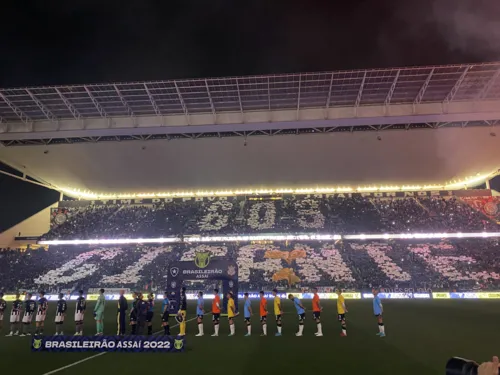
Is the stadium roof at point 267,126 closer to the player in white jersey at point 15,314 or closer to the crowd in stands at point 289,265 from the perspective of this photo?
the crowd in stands at point 289,265

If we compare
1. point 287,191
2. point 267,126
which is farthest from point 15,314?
point 287,191

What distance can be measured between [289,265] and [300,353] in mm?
28570

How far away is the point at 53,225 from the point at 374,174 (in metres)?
49.8

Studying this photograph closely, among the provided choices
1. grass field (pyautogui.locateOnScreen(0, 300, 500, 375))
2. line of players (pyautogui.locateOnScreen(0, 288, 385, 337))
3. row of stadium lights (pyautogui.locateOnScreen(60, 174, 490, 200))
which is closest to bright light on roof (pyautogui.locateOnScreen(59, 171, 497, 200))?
row of stadium lights (pyautogui.locateOnScreen(60, 174, 490, 200))

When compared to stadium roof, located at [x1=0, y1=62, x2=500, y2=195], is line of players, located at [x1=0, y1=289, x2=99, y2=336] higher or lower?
lower

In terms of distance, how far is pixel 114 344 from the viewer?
36.7 feet

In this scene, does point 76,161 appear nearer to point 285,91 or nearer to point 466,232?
point 285,91

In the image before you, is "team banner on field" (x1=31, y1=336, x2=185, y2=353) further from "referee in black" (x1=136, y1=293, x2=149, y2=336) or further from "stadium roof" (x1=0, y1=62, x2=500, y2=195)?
"stadium roof" (x1=0, y1=62, x2=500, y2=195)

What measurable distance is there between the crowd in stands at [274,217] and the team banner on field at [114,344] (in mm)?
34612

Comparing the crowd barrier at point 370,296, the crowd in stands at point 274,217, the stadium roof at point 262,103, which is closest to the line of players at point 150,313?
the crowd barrier at point 370,296

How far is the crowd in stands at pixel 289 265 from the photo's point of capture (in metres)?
34.2

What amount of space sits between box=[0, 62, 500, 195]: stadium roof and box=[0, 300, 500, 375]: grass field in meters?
19.2

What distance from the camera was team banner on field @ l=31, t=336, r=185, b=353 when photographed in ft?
36.7

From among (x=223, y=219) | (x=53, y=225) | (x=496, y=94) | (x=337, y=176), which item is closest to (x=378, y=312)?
(x=496, y=94)
